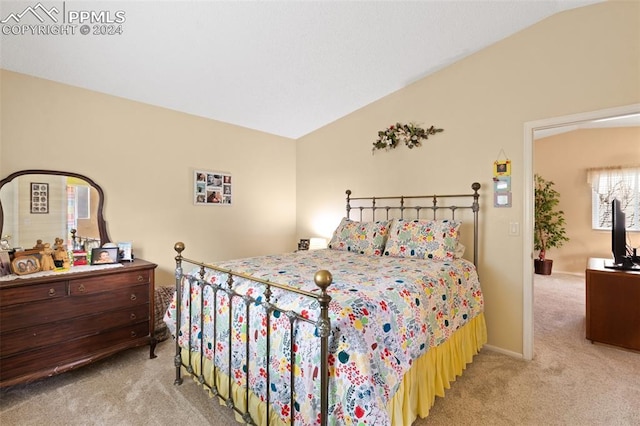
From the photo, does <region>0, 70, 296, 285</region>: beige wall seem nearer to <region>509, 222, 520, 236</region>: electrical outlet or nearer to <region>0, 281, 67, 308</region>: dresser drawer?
<region>0, 281, 67, 308</region>: dresser drawer

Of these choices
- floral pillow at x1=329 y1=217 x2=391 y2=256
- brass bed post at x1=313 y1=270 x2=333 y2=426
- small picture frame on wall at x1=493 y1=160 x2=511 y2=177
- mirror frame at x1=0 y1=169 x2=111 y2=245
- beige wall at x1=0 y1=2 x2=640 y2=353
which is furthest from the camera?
floral pillow at x1=329 y1=217 x2=391 y2=256

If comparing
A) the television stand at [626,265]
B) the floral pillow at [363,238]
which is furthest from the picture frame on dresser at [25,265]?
the television stand at [626,265]

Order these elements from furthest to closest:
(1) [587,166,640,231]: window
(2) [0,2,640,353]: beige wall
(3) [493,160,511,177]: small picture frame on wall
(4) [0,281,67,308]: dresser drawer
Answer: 1. (1) [587,166,640,231]: window
2. (3) [493,160,511,177]: small picture frame on wall
3. (2) [0,2,640,353]: beige wall
4. (4) [0,281,67,308]: dresser drawer

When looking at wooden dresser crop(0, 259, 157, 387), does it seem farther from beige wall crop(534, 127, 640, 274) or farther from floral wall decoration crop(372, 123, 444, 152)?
beige wall crop(534, 127, 640, 274)

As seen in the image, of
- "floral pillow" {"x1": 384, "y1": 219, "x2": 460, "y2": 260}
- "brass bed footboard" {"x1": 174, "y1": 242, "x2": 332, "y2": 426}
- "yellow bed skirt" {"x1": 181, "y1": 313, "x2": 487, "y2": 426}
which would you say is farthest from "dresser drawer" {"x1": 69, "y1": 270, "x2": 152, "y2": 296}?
"floral pillow" {"x1": 384, "y1": 219, "x2": 460, "y2": 260}

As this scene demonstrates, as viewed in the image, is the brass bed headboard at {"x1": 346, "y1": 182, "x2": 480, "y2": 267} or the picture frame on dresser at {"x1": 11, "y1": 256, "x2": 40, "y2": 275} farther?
the brass bed headboard at {"x1": 346, "y1": 182, "x2": 480, "y2": 267}

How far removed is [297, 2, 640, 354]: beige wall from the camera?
2.26m

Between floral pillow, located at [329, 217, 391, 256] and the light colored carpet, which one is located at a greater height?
floral pillow, located at [329, 217, 391, 256]

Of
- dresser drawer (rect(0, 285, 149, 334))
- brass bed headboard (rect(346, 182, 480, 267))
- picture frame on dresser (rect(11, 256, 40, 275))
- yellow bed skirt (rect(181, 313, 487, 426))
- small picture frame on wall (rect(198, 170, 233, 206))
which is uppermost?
small picture frame on wall (rect(198, 170, 233, 206))

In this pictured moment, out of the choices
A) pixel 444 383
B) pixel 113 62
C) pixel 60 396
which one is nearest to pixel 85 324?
pixel 60 396

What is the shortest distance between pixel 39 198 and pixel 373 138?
132 inches

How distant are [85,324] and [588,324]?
4.43 meters

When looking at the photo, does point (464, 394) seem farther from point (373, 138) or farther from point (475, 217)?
point (373, 138)

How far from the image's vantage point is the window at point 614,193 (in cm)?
505
